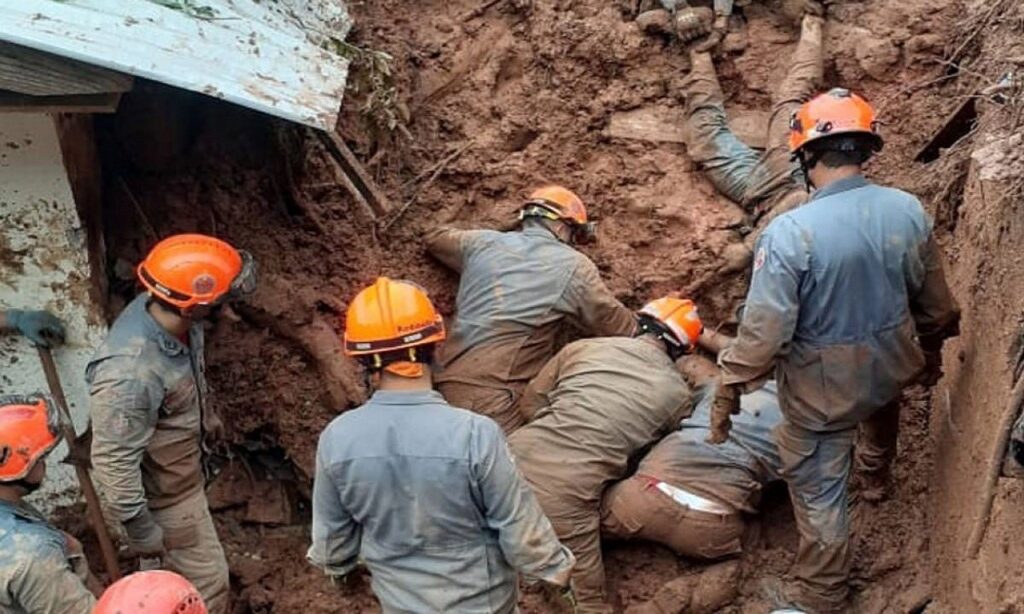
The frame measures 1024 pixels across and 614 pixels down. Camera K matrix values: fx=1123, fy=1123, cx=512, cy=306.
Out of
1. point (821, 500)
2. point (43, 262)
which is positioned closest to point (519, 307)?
point (821, 500)

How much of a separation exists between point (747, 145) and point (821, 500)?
96.6 inches

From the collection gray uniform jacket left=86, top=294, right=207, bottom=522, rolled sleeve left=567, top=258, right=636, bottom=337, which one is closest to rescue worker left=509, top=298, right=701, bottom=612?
rolled sleeve left=567, top=258, right=636, bottom=337

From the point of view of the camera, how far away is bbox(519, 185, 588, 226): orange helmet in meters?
5.84

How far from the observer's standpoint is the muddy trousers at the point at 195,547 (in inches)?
202

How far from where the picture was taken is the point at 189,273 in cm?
462

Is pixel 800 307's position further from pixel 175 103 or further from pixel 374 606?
pixel 175 103

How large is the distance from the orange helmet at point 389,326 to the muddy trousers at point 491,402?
1.95m

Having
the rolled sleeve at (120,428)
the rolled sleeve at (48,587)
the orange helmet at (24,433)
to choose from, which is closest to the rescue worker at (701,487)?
the rolled sleeve at (120,428)

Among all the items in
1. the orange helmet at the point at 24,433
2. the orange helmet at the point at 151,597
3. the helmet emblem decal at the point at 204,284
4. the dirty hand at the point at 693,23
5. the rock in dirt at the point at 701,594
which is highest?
the dirty hand at the point at 693,23

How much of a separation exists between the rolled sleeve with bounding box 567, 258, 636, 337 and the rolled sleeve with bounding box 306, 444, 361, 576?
2079mm

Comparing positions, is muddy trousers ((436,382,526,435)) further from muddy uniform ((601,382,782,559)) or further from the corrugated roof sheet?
the corrugated roof sheet

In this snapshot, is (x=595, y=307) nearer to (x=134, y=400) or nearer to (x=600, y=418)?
(x=600, y=418)

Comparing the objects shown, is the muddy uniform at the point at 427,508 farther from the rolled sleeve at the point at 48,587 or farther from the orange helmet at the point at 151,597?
the rolled sleeve at the point at 48,587

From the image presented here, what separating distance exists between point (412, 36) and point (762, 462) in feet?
11.1
